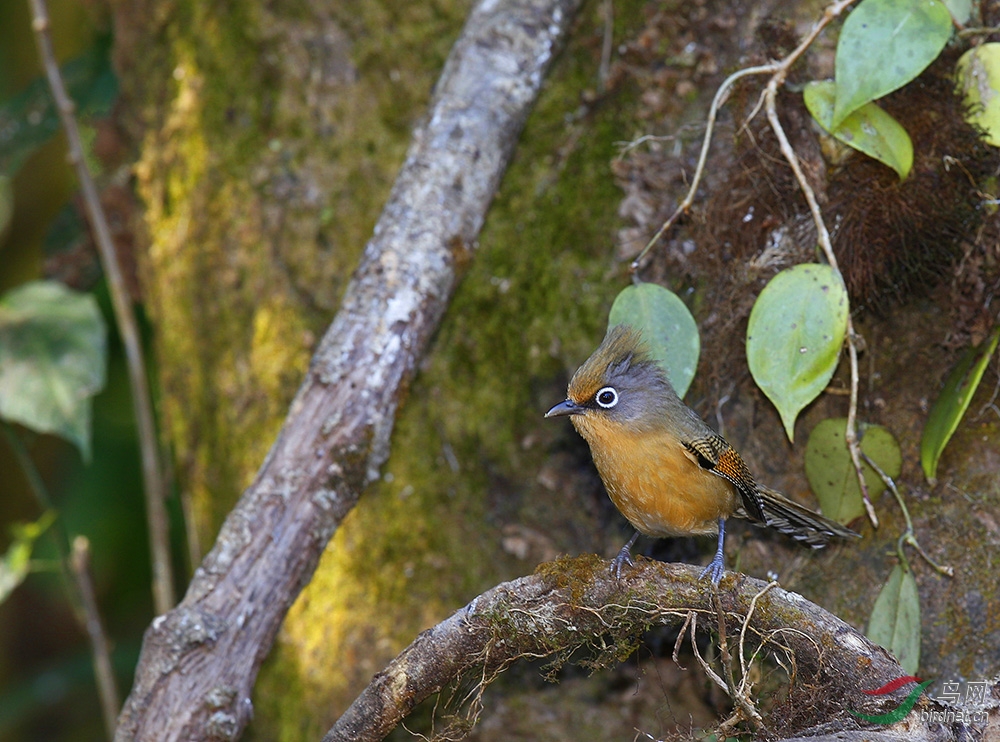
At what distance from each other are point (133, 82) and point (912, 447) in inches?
164

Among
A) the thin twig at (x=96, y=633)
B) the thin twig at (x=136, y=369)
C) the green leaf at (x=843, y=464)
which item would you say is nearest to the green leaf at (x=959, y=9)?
the green leaf at (x=843, y=464)

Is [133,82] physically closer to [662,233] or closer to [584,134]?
[584,134]

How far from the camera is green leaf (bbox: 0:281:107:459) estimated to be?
363 cm

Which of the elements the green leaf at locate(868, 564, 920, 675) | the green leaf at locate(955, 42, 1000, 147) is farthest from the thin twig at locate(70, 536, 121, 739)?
the green leaf at locate(955, 42, 1000, 147)

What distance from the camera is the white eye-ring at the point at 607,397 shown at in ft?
9.74

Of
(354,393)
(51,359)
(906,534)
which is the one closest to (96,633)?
(51,359)

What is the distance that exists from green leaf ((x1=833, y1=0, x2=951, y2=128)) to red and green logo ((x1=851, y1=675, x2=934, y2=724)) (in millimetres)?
1662

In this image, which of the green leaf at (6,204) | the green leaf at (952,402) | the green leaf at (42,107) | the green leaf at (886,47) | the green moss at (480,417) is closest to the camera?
the green leaf at (886,47)

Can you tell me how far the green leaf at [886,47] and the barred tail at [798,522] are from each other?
4.10 feet

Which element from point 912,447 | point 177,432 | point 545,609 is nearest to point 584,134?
point 912,447

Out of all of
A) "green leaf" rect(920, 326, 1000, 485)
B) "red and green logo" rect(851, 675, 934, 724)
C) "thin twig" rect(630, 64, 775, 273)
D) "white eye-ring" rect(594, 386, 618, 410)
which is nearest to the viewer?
"red and green logo" rect(851, 675, 934, 724)

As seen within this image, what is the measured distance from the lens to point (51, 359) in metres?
3.77

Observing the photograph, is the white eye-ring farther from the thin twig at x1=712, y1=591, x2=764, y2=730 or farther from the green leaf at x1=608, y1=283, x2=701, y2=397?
the thin twig at x1=712, y1=591, x2=764, y2=730

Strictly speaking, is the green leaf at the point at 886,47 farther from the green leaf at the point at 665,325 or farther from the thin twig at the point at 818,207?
the green leaf at the point at 665,325
